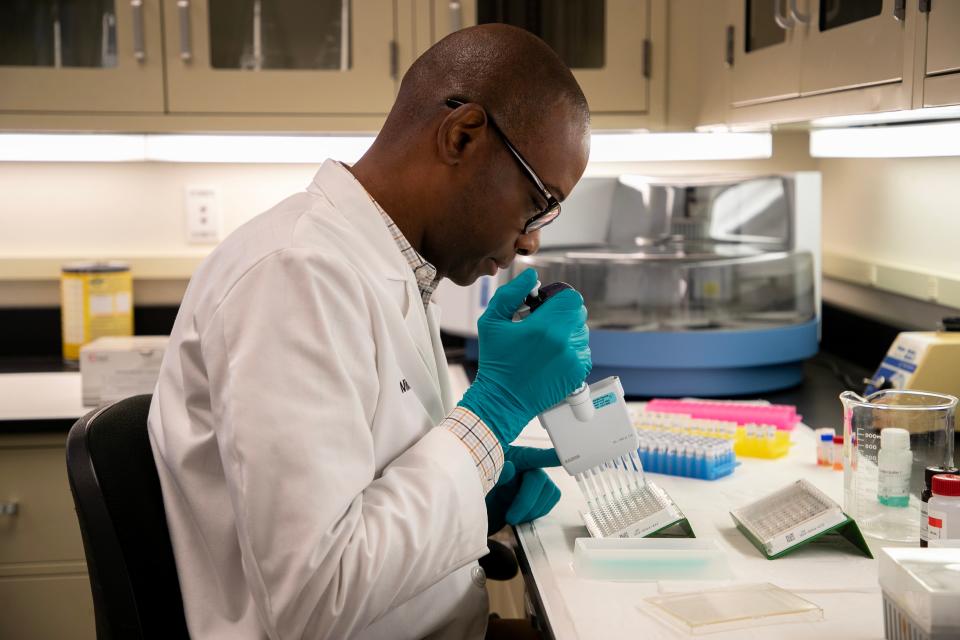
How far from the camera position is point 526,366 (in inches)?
47.5

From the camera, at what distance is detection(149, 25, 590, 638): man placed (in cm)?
97

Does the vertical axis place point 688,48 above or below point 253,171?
above

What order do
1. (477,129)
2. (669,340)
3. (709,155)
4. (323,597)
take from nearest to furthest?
1. (323,597)
2. (477,129)
3. (669,340)
4. (709,155)

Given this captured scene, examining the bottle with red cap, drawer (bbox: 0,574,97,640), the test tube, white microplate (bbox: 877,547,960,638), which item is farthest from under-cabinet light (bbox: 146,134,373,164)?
white microplate (bbox: 877,547,960,638)

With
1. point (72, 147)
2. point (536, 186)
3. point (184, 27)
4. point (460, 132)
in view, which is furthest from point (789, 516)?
point (72, 147)

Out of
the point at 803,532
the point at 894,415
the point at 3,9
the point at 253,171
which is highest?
the point at 3,9

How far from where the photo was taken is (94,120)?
2.27 m

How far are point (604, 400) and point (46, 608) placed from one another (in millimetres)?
1435

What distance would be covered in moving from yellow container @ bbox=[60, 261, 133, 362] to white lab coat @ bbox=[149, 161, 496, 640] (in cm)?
146

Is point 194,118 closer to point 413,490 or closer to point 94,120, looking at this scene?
point 94,120

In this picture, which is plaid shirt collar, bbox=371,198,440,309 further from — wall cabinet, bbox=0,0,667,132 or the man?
wall cabinet, bbox=0,0,667,132

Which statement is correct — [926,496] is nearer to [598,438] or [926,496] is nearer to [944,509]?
[944,509]

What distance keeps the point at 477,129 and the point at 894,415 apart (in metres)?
0.64

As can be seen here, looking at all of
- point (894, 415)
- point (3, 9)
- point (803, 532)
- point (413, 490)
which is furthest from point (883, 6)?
point (3, 9)
